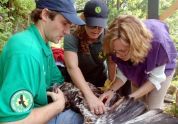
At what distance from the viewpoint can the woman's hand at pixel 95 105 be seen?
2.28 metres

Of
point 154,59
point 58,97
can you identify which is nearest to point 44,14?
point 58,97

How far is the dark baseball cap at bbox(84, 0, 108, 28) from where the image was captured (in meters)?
2.68

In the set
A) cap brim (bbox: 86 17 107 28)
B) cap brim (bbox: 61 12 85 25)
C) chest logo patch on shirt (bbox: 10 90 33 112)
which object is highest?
cap brim (bbox: 61 12 85 25)

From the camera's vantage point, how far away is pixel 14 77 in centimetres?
172

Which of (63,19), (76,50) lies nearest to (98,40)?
(76,50)

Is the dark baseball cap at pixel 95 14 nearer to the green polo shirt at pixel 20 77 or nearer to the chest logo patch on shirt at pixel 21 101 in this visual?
the green polo shirt at pixel 20 77

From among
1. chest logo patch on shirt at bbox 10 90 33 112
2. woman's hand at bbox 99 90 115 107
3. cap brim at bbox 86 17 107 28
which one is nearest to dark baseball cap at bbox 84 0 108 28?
cap brim at bbox 86 17 107 28

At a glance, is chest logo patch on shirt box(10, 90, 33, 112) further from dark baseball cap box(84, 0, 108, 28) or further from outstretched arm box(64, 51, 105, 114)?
dark baseball cap box(84, 0, 108, 28)

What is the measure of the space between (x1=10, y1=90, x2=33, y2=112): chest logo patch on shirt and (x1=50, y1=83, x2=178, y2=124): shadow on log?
1.56 feet

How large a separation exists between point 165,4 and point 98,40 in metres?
7.88

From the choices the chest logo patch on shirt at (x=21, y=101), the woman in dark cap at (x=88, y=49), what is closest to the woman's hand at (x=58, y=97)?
the chest logo patch on shirt at (x=21, y=101)

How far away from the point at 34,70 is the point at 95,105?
2.26 feet

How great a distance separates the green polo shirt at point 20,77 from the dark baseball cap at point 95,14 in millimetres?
868

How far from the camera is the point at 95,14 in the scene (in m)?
2.70
